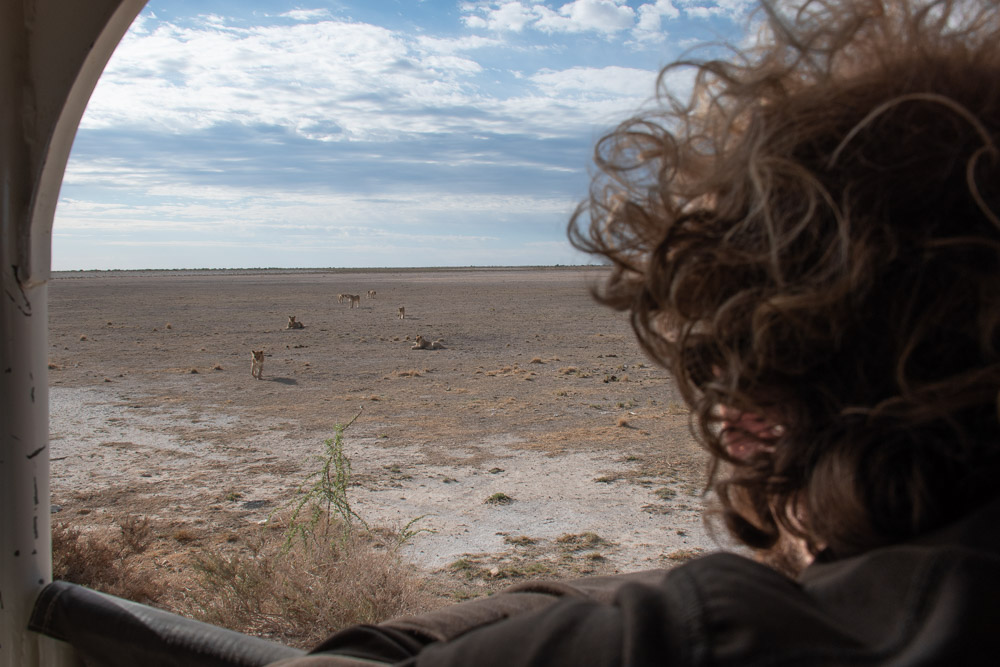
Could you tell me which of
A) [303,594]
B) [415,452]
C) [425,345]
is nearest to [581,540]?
[303,594]

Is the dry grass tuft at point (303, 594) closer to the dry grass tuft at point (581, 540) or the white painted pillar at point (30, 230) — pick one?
the dry grass tuft at point (581, 540)

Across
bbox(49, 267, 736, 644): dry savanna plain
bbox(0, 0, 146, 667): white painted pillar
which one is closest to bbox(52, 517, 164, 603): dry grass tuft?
bbox(49, 267, 736, 644): dry savanna plain

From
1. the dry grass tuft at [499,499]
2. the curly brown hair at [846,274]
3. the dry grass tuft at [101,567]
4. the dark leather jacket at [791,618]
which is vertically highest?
the curly brown hair at [846,274]

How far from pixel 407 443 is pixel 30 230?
569 centimetres

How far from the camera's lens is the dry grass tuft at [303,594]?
3676 millimetres

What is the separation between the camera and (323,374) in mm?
12875

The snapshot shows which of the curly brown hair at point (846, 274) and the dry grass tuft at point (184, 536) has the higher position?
the curly brown hair at point (846, 274)

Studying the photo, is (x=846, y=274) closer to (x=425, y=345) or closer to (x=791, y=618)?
(x=791, y=618)

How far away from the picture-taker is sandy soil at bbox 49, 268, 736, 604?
499 cm

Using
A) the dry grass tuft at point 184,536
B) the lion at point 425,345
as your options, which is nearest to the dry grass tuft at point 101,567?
the dry grass tuft at point 184,536

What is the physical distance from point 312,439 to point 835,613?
750 centimetres

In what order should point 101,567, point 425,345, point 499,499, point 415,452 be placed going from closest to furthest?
point 101,567 → point 499,499 → point 415,452 → point 425,345

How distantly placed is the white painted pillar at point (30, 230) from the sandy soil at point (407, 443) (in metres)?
1.34

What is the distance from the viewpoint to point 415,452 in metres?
7.06
